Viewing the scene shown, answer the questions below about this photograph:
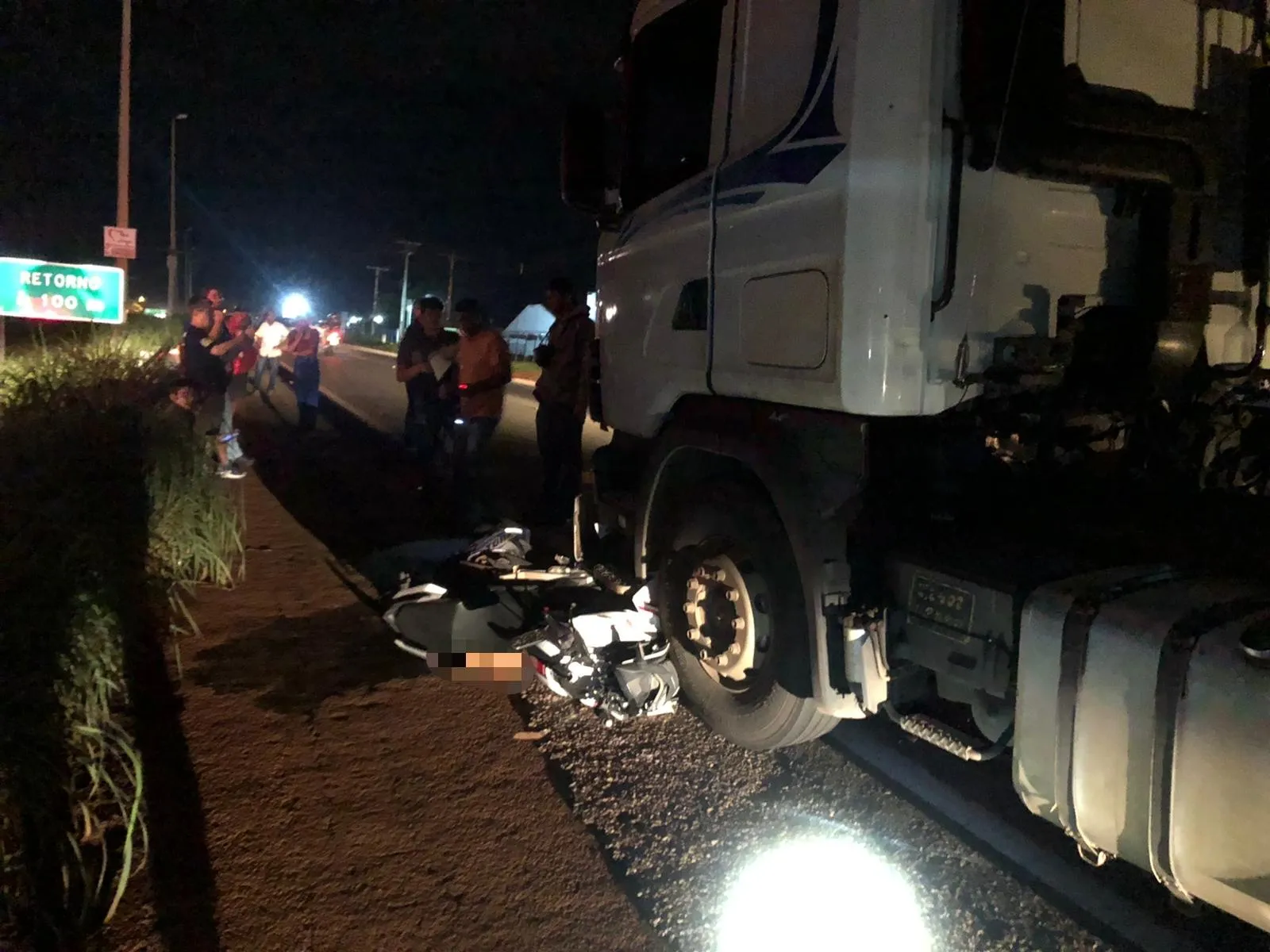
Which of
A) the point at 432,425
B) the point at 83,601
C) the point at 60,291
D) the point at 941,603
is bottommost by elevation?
the point at 83,601

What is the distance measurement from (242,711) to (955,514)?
2868 mm

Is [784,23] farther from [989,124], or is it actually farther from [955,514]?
[955,514]

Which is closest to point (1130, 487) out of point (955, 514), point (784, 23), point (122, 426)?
point (955, 514)

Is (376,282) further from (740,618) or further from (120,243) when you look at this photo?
(740,618)

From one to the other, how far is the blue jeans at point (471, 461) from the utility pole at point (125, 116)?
34.1 ft

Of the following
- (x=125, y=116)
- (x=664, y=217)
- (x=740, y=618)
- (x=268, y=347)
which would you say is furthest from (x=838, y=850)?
(x=125, y=116)

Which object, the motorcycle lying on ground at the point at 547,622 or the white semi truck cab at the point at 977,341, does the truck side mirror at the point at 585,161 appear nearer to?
the white semi truck cab at the point at 977,341

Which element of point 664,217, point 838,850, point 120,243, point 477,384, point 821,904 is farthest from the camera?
point 120,243

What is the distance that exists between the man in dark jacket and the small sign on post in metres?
10.0

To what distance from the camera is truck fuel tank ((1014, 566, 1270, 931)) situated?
1816 millimetres

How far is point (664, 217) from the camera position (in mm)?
4012

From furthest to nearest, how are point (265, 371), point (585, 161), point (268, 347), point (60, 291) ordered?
point (265, 371)
point (268, 347)
point (60, 291)
point (585, 161)

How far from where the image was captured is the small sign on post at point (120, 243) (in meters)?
14.1

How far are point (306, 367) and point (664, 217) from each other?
8.89 meters
